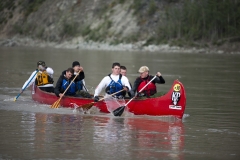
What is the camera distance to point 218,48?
7156 centimetres

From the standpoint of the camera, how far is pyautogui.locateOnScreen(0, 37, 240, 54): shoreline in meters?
71.4

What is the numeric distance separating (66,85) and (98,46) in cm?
6015

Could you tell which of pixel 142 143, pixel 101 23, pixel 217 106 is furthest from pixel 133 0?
pixel 142 143

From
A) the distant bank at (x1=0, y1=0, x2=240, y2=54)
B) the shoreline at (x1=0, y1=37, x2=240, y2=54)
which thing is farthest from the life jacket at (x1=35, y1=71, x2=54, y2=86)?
the distant bank at (x1=0, y1=0, x2=240, y2=54)

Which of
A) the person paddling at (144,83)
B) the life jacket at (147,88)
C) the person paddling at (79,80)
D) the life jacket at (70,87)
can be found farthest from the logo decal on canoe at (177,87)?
the life jacket at (70,87)

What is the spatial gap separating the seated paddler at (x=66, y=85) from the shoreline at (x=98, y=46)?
48.5 metres

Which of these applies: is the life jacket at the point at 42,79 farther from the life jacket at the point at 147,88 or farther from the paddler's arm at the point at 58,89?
the life jacket at the point at 147,88

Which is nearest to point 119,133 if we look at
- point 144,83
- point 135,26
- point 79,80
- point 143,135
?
point 143,135

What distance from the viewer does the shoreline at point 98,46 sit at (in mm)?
71444

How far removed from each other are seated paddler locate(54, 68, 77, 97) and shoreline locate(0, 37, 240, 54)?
48509mm

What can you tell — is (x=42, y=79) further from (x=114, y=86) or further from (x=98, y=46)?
(x=98, y=46)

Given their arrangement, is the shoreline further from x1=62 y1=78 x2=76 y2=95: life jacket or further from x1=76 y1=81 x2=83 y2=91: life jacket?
x1=62 y1=78 x2=76 y2=95: life jacket

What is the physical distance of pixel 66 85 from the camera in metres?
20.7

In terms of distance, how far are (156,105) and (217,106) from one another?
3747 millimetres
